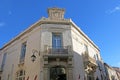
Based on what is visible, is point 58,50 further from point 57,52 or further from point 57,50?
point 57,52

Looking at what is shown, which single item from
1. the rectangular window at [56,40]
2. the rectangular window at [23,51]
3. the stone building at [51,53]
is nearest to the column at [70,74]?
the stone building at [51,53]

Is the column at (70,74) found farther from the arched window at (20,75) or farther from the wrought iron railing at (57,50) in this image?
the arched window at (20,75)

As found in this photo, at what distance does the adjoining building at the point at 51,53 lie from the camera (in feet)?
46.4

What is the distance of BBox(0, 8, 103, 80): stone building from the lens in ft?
46.4

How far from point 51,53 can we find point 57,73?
1834mm

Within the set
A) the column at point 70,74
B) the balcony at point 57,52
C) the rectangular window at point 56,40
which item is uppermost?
the rectangular window at point 56,40

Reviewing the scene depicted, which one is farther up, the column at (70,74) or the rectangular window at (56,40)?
the rectangular window at (56,40)

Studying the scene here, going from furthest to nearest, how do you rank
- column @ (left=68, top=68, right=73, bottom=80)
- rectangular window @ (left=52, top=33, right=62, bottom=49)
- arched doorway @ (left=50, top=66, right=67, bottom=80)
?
rectangular window @ (left=52, top=33, right=62, bottom=49) → arched doorway @ (left=50, top=66, right=67, bottom=80) → column @ (left=68, top=68, right=73, bottom=80)

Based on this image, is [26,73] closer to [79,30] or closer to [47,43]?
[47,43]

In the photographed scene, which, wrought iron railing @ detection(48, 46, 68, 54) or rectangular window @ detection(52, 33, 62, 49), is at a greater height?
rectangular window @ detection(52, 33, 62, 49)

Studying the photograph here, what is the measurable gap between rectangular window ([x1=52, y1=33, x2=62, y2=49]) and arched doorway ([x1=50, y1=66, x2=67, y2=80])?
2.05 m

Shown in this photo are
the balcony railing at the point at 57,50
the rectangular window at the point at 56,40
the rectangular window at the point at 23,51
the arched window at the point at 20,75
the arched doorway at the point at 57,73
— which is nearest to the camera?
the arched doorway at the point at 57,73

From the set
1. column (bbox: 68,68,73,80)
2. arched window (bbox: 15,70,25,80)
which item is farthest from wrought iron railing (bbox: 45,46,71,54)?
arched window (bbox: 15,70,25,80)

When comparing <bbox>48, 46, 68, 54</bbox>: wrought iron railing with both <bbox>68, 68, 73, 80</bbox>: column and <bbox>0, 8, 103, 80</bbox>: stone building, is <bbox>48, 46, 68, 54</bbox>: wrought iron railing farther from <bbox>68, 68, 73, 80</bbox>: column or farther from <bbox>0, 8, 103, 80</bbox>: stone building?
<bbox>68, 68, 73, 80</bbox>: column
